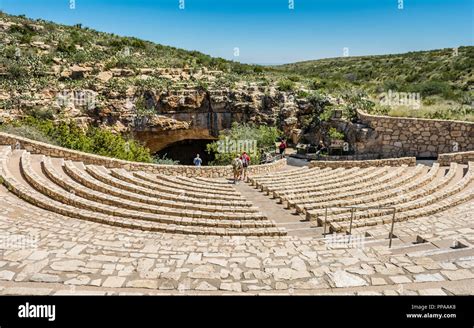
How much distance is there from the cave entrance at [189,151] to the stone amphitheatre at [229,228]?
13.0 m

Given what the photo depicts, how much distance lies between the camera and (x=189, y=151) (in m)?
28.7

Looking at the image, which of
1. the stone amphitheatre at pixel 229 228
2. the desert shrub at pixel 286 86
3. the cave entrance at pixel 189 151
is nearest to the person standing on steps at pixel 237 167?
the stone amphitheatre at pixel 229 228

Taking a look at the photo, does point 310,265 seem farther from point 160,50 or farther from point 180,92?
point 160,50

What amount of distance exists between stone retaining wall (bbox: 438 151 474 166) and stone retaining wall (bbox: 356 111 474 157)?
79.1 inches

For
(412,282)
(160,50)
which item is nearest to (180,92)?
(160,50)

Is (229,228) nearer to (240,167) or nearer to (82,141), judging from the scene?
(240,167)

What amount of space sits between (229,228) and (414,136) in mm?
13368

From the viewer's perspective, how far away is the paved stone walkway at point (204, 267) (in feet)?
15.0

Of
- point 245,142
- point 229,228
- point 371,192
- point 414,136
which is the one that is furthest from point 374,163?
point 229,228

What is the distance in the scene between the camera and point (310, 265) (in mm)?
5422

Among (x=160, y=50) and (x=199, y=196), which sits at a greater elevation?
(x=160, y=50)

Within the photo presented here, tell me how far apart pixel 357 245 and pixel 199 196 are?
540 cm

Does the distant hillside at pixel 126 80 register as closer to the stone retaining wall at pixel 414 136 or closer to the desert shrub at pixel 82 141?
the stone retaining wall at pixel 414 136
